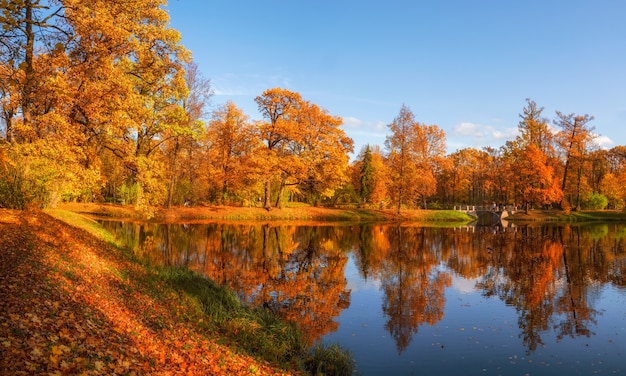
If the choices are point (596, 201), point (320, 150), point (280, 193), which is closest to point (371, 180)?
point (320, 150)

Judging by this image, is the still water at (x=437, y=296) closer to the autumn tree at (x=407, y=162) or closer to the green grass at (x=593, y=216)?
the autumn tree at (x=407, y=162)

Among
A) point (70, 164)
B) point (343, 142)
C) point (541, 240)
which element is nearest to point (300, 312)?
point (70, 164)

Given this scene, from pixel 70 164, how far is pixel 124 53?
19.2ft

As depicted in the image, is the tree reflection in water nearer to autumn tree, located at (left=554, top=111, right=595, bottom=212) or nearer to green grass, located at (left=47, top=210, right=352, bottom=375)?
green grass, located at (left=47, top=210, right=352, bottom=375)

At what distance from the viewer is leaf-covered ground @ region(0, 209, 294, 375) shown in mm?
6039

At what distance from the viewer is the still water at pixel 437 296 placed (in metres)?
10.8

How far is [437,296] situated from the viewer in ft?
55.7

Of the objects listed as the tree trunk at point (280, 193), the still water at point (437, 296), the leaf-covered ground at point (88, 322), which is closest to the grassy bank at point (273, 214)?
the tree trunk at point (280, 193)

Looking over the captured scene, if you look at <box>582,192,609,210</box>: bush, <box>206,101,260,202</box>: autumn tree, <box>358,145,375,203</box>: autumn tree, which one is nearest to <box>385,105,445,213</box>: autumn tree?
<box>358,145,375,203</box>: autumn tree

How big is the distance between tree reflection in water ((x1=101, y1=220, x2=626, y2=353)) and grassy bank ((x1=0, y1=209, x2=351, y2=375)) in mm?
1996

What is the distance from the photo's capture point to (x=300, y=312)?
1411 centimetres

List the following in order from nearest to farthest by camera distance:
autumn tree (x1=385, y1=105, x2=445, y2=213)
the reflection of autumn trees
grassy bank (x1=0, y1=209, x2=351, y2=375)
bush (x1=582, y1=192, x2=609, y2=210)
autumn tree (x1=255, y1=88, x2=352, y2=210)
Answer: grassy bank (x1=0, y1=209, x2=351, y2=375)
the reflection of autumn trees
autumn tree (x1=255, y1=88, x2=352, y2=210)
autumn tree (x1=385, y1=105, x2=445, y2=213)
bush (x1=582, y1=192, x2=609, y2=210)

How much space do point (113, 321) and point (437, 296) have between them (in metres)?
12.5

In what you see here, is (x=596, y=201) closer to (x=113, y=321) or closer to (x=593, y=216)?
(x=593, y=216)
